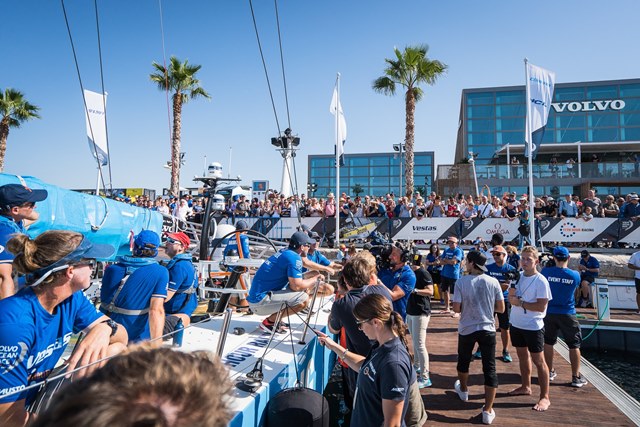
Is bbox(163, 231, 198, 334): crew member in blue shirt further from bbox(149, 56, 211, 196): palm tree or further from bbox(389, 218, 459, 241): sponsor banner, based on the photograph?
bbox(149, 56, 211, 196): palm tree

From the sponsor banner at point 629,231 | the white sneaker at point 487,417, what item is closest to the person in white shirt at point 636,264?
the sponsor banner at point 629,231

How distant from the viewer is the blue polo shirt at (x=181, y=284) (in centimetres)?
430

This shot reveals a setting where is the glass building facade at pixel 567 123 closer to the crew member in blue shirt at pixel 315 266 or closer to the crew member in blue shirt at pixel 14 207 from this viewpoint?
the crew member in blue shirt at pixel 315 266

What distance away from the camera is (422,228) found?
15.0m

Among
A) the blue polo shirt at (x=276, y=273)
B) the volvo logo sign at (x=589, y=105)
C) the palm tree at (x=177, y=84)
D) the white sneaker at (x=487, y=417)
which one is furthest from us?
the volvo logo sign at (x=589, y=105)

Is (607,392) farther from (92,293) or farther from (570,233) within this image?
(570,233)

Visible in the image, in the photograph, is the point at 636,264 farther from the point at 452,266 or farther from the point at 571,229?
the point at 452,266

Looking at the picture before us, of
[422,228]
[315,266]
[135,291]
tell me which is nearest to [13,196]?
[135,291]

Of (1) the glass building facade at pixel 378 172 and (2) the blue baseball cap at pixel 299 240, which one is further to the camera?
(1) the glass building facade at pixel 378 172

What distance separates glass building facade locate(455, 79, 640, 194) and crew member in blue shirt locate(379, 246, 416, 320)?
24581mm

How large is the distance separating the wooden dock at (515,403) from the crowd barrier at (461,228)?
8.30 metres

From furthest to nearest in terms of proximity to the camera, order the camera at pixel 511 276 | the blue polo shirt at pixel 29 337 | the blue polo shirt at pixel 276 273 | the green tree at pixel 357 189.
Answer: the green tree at pixel 357 189 < the camera at pixel 511 276 < the blue polo shirt at pixel 276 273 < the blue polo shirt at pixel 29 337

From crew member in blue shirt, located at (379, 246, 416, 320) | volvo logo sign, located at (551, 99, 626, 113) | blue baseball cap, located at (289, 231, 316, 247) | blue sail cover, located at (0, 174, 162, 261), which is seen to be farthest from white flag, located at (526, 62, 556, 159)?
volvo logo sign, located at (551, 99, 626, 113)

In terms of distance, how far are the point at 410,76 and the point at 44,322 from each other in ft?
68.7
